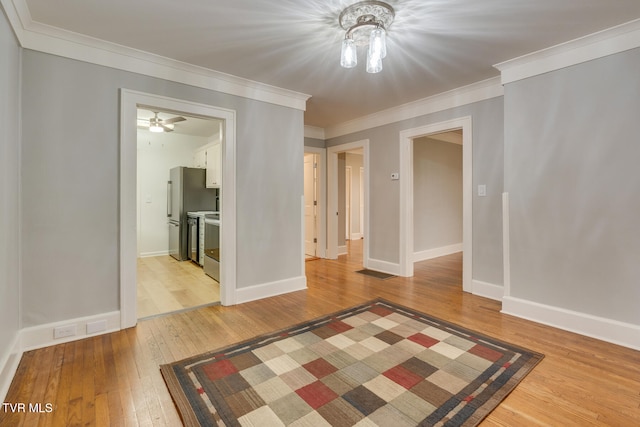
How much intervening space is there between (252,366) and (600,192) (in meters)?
3.11

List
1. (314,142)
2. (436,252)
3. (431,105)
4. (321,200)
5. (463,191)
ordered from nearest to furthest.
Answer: (463,191), (431,105), (314,142), (321,200), (436,252)

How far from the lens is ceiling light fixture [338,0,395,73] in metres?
2.04

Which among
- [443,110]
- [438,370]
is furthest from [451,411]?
[443,110]

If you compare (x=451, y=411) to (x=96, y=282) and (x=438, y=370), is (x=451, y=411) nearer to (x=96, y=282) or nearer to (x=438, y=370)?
(x=438, y=370)

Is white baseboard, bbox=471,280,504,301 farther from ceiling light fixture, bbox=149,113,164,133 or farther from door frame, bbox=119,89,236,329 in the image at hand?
ceiling light fixture, bbox=149,113,164,133

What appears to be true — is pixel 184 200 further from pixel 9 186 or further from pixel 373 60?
pixel 373 60

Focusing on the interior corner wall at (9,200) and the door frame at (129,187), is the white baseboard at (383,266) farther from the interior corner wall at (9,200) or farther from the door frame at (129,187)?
the interior corner wall at (9,200)

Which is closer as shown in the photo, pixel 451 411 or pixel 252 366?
pixel 451 411

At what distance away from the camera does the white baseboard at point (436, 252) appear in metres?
5.55

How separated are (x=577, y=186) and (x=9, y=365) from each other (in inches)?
176

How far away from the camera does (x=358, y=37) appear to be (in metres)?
2.25

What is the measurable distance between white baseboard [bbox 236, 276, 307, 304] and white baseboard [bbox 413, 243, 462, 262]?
8.67 ft

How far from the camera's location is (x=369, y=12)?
6.79 feet

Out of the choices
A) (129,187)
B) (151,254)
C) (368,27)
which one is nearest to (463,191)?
(368,27)
